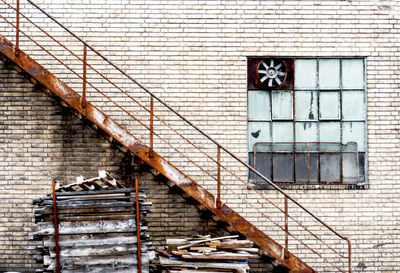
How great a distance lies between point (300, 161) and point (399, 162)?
1751 millimetres

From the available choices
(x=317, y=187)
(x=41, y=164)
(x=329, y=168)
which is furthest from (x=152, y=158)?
(x=329, y=168)

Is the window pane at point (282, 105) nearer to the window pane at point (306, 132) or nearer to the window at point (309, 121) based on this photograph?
the window at point (309, 121)

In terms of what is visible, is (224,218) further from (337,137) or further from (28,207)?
(28,207)

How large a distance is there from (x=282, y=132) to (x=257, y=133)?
17.8 inches

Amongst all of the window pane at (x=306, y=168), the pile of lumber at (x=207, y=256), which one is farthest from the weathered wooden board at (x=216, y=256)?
the window pane at (x=306, y=168)

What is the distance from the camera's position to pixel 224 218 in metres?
7.43

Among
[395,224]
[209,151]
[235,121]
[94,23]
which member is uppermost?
[94,23]

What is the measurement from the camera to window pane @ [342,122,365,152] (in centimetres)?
891

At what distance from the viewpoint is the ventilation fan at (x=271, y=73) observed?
8938mm

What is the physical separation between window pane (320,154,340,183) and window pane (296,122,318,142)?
37 centimetres

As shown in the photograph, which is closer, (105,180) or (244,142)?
(105,180)

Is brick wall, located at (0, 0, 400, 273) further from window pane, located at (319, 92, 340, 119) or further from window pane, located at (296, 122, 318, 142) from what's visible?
window pane, located at (296, 122, 318, 142)

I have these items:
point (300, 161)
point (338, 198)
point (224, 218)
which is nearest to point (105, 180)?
point (224, 218)

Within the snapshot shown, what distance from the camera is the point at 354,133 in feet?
29.3
